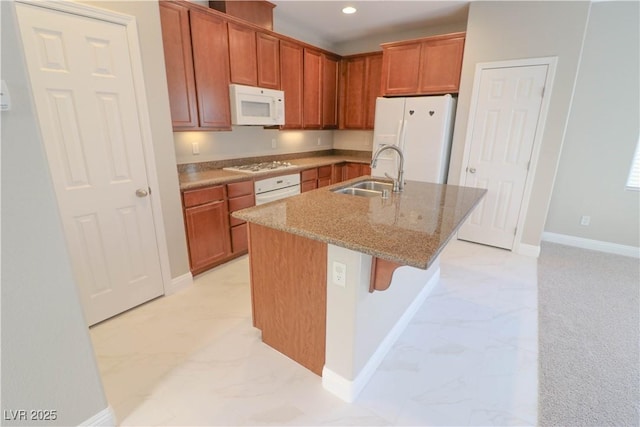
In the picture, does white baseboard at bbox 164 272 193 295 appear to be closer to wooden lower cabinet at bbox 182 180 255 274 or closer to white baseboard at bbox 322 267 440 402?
wooden lower cabinet at bbox 182 180 255 274

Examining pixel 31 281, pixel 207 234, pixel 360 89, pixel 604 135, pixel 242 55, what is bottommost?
pixel 207 234

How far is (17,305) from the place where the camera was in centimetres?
107

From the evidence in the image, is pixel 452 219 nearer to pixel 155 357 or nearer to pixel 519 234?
pixel 155 357

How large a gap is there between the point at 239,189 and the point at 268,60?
153 cm

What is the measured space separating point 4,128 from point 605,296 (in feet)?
13.2

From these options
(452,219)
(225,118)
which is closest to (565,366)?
(452,219)

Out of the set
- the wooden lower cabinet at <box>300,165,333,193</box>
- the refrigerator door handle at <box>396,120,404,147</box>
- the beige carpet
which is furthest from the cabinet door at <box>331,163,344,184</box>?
the beige carpet

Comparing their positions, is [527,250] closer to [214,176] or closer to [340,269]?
[340,269]

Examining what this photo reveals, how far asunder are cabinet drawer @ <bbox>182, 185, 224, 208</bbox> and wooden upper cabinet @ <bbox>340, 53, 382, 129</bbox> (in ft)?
8.48

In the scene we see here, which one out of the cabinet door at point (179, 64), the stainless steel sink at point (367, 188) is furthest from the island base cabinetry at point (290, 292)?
the cabinet door at point (179, 64)

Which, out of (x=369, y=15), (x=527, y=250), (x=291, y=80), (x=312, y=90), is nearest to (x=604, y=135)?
(x=527, y=250)

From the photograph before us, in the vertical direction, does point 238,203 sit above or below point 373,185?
below

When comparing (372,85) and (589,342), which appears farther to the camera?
(372,85)

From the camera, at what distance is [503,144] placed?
10.8ft
